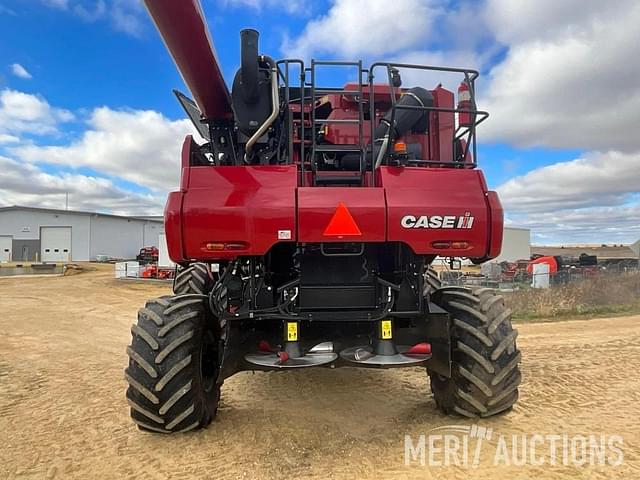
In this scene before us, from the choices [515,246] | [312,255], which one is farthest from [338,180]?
[515,246]

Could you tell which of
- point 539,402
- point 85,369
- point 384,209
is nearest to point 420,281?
point 384,209

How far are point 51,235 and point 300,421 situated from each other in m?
50.2

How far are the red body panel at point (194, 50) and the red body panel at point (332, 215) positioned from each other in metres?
1.33

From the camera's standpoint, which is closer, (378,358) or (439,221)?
(439,221)

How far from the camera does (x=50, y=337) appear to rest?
9742mm

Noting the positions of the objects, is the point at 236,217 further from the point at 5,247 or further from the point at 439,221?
the point at 5,247

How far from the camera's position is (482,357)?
4.02 metres

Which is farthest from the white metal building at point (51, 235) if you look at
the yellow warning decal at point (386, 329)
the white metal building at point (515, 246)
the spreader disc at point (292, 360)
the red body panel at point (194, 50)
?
the yellow warning decal at point (386, 329)

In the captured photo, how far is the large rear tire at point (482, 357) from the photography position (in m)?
4.03

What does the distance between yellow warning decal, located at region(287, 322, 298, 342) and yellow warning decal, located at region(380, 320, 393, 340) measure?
698mm

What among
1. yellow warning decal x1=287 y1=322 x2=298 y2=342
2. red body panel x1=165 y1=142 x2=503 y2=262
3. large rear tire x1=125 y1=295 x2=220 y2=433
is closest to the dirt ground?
large rear tire x1=125 y1=295 x2=220 y2=433

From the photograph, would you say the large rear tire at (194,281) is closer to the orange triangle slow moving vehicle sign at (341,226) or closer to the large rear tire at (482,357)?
the orange triangle slow moving vehicle sign at (341,226)

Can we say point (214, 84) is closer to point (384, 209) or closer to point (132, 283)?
point (384, 209)

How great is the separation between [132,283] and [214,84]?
21.1 m
